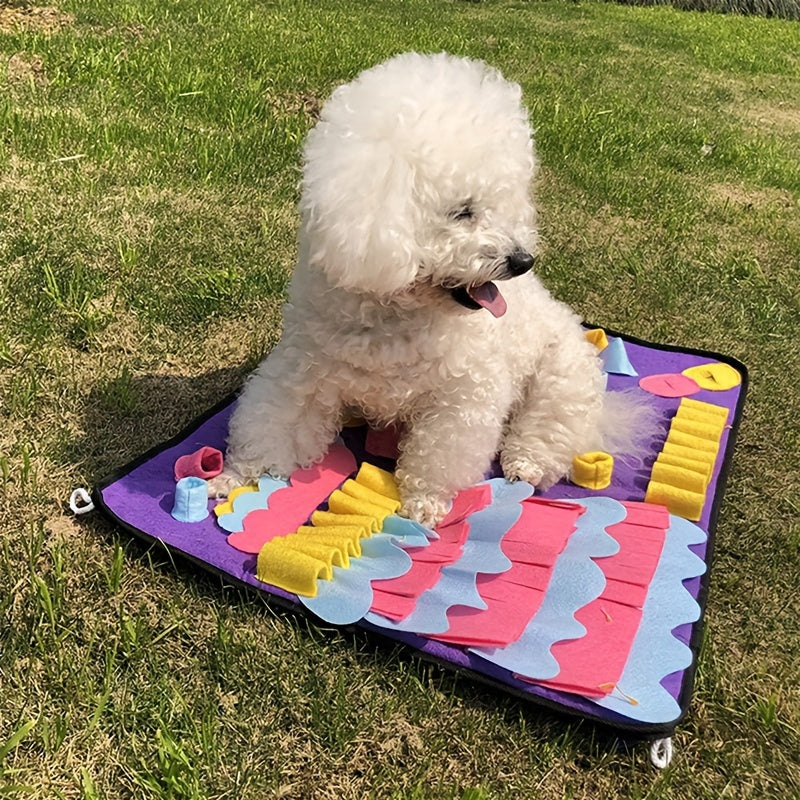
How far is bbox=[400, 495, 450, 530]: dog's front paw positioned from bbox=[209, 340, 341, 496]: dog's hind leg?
358 mm

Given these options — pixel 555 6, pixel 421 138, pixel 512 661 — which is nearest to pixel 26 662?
pixel 512 661

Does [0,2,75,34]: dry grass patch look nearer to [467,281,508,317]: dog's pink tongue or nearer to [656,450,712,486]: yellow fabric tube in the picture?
[467,281,508,317]: dog's pink tongue

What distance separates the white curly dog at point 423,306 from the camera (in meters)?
2.10

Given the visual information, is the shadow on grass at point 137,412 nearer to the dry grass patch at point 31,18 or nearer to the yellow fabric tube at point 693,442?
the yellow fabric tube at point 693,442

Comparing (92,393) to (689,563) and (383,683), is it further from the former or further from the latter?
(689,563)

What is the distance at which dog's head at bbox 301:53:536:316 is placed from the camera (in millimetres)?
2068

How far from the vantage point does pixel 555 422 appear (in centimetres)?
287

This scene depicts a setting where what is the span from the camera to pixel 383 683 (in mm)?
2025

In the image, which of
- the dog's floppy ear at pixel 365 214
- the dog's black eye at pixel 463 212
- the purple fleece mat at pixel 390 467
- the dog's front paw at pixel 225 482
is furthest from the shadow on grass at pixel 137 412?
the dog's black eye at pixel 463 212

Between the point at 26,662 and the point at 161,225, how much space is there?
8.19 ft

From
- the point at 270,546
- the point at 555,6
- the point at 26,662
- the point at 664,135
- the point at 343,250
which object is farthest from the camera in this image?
the point at 555,6

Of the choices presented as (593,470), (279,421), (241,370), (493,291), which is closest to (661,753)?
(593,470)

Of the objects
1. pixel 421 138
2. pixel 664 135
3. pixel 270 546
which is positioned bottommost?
pixel 270 546

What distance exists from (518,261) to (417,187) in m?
0.35
